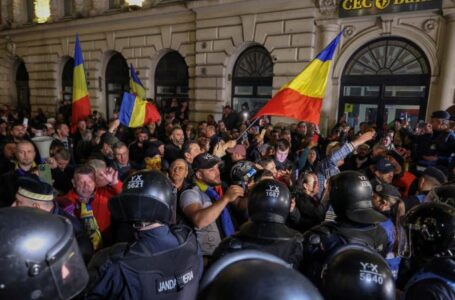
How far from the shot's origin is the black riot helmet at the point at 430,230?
5.25ft

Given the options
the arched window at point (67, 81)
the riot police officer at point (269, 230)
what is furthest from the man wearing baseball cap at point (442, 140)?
the arched window at point (67, 81)

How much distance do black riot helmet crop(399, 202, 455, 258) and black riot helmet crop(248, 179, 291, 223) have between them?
0.69 m

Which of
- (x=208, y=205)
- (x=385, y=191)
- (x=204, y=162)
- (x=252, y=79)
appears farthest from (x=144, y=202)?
(x=252, y=79)

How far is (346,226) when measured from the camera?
2045 millimetres

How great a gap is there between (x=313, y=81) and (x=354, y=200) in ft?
10.8

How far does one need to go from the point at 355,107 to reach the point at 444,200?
791 centimetres

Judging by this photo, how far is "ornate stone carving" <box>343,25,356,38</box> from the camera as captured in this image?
29.8 feet

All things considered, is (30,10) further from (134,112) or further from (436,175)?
(436,175)

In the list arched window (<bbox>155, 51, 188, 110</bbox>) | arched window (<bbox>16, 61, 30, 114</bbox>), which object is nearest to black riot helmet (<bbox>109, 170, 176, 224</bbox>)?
arched window (<bbox>155, 51, 188, 110</bbox>)

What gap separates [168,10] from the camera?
1205cm

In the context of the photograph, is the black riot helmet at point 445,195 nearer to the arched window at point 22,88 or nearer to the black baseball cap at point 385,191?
the black baseball cap at point 385,191

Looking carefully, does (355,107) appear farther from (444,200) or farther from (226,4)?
(444,200)


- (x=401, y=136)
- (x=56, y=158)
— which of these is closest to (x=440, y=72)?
(x=401, y=136)

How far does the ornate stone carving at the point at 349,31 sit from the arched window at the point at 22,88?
60.5 feet
